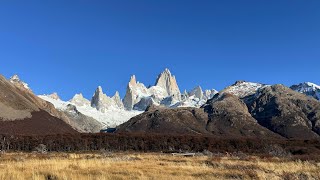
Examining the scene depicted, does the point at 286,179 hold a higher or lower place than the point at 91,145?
lower

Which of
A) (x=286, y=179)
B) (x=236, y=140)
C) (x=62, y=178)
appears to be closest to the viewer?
(x=62, y=178)

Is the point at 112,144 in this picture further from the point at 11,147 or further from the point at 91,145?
the point at 11,147

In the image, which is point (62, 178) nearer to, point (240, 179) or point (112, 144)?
point (240, 179)

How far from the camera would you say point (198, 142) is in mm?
190000

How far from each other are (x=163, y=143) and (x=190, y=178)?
174523 millimetres

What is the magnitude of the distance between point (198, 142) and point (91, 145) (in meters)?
50.7

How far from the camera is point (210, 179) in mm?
22125

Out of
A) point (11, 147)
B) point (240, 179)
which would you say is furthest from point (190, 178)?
point (11, 147)

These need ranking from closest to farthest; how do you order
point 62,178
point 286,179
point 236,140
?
point 62,178 < point 286,179 < point 236,140

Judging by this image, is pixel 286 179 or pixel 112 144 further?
pixel 112 144

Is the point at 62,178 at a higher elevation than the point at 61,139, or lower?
lower

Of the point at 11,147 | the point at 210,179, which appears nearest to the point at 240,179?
the point at 210,179

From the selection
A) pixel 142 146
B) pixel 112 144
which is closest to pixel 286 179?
pixel 142 146

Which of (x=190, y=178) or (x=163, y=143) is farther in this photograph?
(x=163, y=143)
